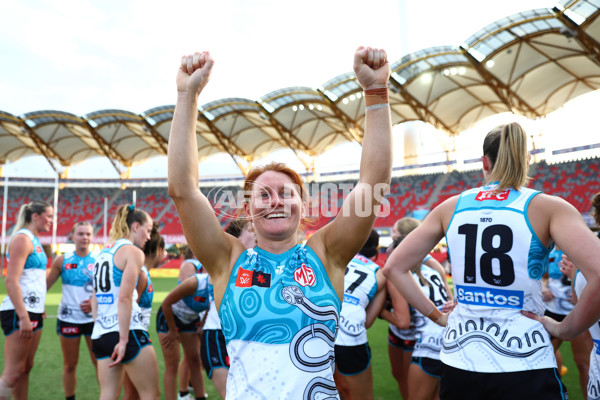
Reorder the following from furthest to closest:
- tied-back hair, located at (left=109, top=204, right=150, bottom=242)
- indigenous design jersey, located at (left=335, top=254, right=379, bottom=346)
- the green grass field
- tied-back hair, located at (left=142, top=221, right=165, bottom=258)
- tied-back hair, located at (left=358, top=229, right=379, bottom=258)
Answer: the green grass field, tied-back hair, located at (left=142, top=221, right=165, bottom=258), tied-back hair, located at (left=358, top=229, right=379, bottom=258), tied-back hair, located at (left=109, top=204, right=150, bottom=242), indigenous design jersey, located at (left=335, top=254, right=379, bottom=346)

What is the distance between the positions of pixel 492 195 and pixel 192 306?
3.69 metres

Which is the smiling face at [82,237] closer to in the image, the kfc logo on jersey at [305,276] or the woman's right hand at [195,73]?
the woman's right hand at [195,73]

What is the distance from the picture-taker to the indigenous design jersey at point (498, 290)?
197cm

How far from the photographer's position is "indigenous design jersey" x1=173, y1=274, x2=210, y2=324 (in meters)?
4.57

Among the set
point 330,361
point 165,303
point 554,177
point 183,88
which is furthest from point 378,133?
point 554,177

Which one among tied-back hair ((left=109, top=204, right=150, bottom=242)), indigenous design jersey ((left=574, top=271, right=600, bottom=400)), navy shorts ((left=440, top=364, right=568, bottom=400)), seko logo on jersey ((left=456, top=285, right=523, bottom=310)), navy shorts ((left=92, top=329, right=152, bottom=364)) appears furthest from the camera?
tied-back hair ((left=109, top=204, right=150, bottom=242))

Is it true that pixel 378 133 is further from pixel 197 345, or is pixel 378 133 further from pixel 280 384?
pixel 197 345

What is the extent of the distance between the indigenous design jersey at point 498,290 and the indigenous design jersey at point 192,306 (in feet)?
9.65

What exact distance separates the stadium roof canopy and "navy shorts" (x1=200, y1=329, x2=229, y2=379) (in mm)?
19345

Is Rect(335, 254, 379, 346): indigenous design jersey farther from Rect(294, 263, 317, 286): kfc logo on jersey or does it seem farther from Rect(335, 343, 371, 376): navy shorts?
Rect(294, 263, 317, 286): kfc logo on jersey

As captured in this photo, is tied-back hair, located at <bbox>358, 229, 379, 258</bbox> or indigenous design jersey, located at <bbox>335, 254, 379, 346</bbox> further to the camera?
tied-back hair, located at <bbox>358, 229, 379, 258</bbox>

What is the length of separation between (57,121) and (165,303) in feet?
105

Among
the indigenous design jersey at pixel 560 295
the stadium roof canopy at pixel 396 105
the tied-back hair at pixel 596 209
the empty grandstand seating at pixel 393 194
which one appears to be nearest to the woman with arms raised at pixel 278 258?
the tied-back hair at pixel 596 209

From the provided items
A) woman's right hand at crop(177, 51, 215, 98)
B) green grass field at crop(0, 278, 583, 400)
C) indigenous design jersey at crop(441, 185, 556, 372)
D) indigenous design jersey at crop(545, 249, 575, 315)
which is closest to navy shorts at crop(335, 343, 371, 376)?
indigenous design jersey at crop(441, 185, 556, 372)
